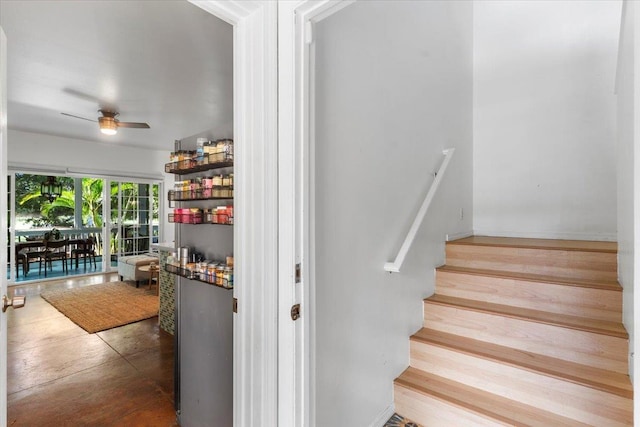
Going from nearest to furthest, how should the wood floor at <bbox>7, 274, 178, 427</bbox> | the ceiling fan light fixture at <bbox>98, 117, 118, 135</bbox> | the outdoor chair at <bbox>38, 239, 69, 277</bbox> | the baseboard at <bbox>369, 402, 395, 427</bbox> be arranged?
the baseboard at <bbox>369, 402, 395, 427</bbox>, the wood floor at <bbox>7, 274, 178, 427</bbox>, the ceiling fan light fixture at <bbox>98, 117, 118, 135</bbox>, the outdoor chair at <bbox>38, 239, 69, 277</bbox>

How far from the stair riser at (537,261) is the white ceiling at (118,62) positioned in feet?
6.55

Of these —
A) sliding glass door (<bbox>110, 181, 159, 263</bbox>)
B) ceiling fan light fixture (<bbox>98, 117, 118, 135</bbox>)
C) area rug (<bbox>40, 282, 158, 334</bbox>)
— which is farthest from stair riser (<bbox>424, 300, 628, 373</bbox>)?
sliding glass door (<bbox>110, 181, 159, 263</bbox>)

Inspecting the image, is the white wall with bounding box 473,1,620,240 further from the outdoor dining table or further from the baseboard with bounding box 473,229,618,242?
the outdoor dining table

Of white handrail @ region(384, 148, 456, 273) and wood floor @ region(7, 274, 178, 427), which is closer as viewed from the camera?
white handrail @ region(384, 148, 456, 273)

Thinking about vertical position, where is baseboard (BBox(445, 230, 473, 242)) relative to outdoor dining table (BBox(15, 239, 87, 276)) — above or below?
above

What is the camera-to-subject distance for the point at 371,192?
178 centimetres

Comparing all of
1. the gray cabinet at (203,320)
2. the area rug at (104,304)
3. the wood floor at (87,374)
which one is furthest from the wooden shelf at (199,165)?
the area rug at (104,304)

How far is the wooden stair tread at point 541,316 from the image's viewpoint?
1.76m

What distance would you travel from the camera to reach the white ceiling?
218 centimetres

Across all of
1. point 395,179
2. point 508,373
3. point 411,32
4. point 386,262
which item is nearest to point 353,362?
point 386,262

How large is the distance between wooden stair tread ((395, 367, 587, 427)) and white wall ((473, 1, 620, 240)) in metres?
1.96

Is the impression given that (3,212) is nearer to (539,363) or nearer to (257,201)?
(257,201)

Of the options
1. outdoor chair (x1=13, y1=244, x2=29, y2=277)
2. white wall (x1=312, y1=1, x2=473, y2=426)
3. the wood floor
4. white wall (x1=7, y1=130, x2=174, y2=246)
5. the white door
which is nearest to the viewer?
the white door

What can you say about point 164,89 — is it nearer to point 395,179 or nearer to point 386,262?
point 395,179
